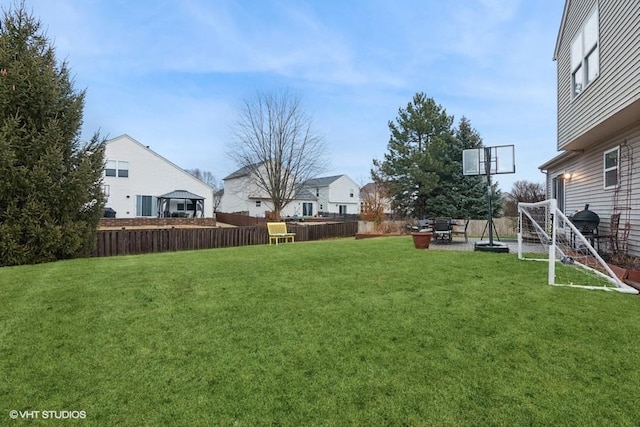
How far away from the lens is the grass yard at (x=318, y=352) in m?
2.44

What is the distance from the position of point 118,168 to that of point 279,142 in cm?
1297

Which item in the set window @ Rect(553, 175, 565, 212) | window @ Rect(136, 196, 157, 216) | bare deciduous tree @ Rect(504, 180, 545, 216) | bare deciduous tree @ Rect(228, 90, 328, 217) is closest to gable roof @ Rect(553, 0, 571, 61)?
window @ Rect(553, 175, 565, 212)

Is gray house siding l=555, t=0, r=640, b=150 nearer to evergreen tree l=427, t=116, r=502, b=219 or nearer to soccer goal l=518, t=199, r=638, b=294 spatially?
soccer goal l=518, t=199, r=638, b=294

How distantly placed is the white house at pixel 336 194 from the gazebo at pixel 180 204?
18652mm

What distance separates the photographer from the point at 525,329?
357cm

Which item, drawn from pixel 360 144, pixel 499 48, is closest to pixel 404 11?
pixel 499 48

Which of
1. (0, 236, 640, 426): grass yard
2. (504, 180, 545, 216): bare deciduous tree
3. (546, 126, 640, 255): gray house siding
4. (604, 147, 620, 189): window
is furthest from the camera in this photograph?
(504, 180, 545, 216): bare deciduous tree

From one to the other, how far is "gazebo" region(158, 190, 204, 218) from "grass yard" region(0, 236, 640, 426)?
24283 mm

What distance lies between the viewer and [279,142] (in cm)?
2481

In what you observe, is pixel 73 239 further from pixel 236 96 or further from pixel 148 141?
pixel 148 141

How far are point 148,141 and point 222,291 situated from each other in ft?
114

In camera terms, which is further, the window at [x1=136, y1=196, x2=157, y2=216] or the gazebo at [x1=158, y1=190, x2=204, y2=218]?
the gazebo at [x1=158, y1=190, x2=204, y2=218]

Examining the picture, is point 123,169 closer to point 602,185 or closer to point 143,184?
point 143,184

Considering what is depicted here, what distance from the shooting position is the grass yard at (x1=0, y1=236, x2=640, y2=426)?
96.0 inches
